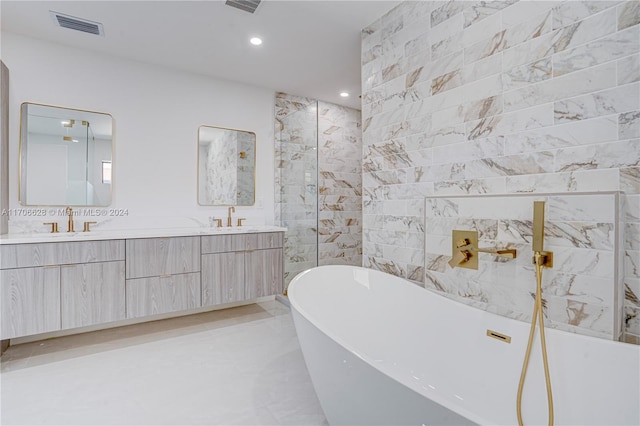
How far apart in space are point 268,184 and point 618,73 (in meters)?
3.16

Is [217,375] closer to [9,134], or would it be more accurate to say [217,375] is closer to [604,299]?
[604,299]

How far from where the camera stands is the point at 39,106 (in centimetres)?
275

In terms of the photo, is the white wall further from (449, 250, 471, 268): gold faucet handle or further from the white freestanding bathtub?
(449, 250, 471, 268): gold faucet handle

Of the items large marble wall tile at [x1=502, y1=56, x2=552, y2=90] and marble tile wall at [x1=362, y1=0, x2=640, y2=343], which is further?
large marble wall tile at [x1=502, y1=56, x2=552, y2=90]

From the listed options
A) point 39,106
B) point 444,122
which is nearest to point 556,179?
point 444,122

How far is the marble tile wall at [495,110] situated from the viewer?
4.45 ft

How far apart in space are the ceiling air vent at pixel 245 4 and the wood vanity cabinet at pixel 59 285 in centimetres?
196

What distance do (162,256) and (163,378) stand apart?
995mm

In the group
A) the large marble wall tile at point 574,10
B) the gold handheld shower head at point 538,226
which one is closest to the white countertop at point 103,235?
→ the gold handheld shower head at point 538,226

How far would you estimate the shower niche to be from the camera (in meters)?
1.36

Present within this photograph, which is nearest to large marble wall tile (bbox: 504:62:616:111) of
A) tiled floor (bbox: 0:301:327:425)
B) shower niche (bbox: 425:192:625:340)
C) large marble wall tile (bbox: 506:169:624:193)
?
large marble wall tile (bbox: 506:169:624:193)

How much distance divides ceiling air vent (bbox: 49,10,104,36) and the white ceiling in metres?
0.05

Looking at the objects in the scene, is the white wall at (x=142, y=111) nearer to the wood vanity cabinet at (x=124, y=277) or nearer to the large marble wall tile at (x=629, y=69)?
the wood vanity cabinet at (x=124, y=277)

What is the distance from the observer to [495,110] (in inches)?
70.1
